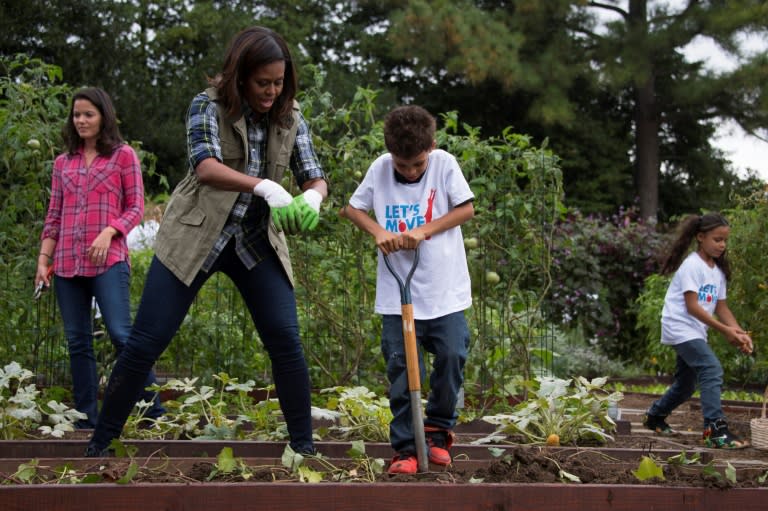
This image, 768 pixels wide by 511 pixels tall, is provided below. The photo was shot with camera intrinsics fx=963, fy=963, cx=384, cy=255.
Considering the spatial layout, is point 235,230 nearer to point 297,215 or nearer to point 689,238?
point 297,215

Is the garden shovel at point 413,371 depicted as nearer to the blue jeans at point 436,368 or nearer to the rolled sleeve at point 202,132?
the blue jeans at point 436,368

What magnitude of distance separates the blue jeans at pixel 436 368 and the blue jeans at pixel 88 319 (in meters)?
1.39

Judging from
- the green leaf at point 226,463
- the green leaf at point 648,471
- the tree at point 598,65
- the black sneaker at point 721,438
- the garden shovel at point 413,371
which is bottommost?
the black sneaker at point 721,438

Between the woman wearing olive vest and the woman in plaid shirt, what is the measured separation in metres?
1.07

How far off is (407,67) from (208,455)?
18.7 meters

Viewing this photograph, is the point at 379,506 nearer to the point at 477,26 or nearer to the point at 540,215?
the point at 540,215

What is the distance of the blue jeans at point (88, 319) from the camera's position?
4166mm

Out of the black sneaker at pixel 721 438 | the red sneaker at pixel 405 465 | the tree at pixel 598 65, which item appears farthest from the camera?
the tree at pixel 598 65

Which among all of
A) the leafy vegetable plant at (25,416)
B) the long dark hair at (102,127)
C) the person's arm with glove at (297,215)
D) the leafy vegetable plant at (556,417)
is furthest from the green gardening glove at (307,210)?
the long dark hair at (102,127)

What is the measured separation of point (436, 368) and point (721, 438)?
2.30 m

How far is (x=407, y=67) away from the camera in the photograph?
71.1 feet

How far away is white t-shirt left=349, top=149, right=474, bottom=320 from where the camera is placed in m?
3.30

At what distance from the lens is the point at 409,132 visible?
10.6 ft

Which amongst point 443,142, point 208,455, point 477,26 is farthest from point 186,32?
point 208,455
